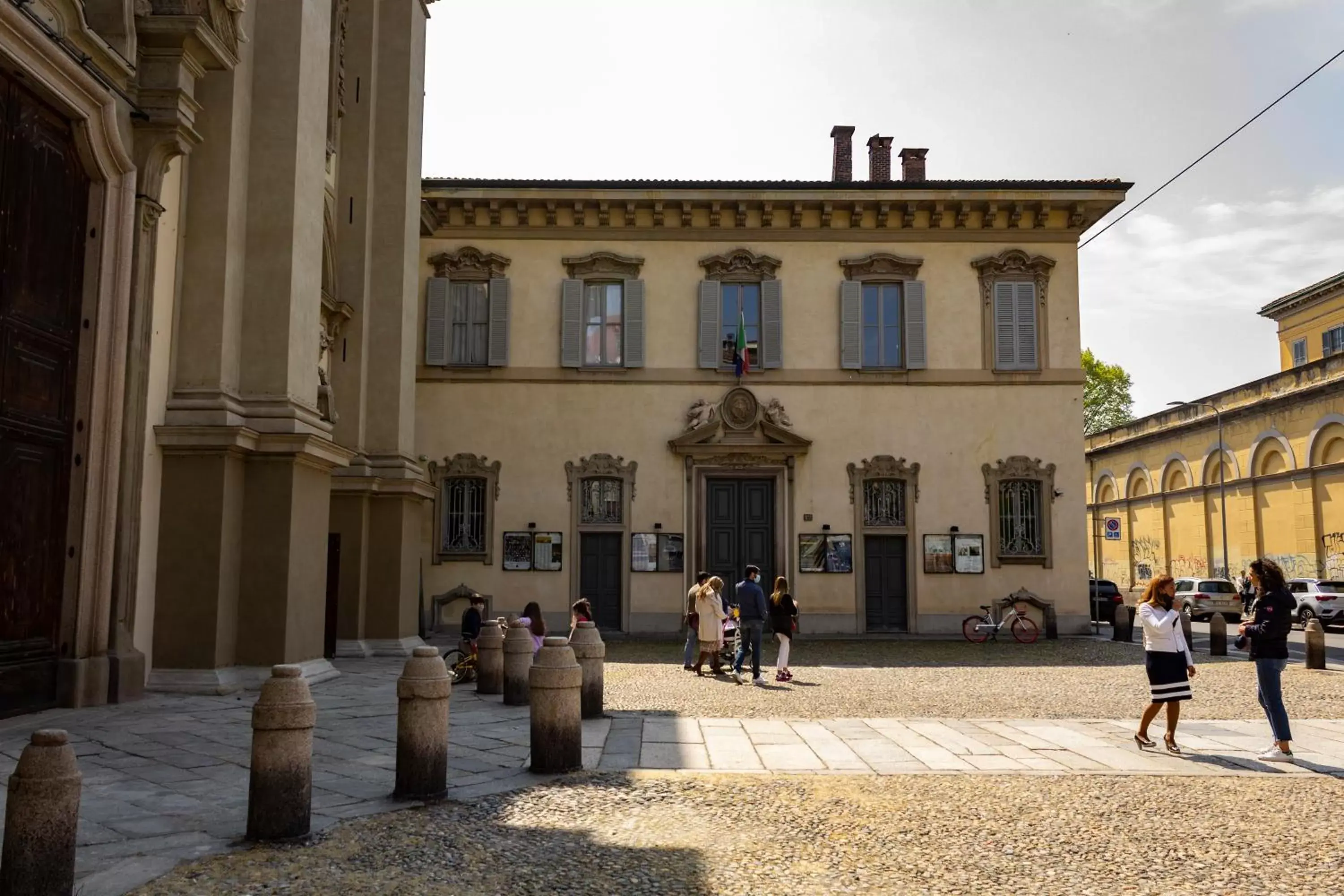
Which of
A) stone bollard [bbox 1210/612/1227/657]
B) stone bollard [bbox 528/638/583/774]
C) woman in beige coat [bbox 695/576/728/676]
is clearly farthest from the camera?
stone bollard [bbox 1210/612/1227/657]

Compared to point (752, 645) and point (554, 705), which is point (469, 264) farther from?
point (554, 705)

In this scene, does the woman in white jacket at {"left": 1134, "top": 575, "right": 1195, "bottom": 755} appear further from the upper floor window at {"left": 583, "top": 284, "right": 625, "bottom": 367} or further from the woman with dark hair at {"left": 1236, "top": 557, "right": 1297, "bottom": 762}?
the upper floor window at {"left": 583, "top": 284, "right": 625, "bottom": 367}

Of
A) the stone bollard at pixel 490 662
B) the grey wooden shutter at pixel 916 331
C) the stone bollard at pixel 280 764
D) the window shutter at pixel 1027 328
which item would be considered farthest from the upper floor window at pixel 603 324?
the stone bollard at pixel 280 764

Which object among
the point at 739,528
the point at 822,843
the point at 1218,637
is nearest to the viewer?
the point at 822,843

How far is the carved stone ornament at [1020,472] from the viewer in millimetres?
23203

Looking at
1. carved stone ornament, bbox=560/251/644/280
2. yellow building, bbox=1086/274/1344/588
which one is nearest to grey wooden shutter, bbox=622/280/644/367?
carved stone ornament, bbox=560/251/644/280

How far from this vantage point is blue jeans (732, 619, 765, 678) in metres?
14.8

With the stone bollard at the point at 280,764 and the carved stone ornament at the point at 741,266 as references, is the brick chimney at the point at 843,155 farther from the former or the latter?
the stone bollard at the point at 280,764

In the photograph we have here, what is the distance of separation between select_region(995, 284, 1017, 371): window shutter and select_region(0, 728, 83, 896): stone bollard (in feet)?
71.0

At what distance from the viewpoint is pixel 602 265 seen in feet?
77.9

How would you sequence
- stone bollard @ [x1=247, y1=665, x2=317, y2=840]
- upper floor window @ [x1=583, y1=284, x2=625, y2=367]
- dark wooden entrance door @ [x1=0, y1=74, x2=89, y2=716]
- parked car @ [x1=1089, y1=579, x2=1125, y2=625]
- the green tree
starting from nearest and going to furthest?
stone bollard @ [x1=247, y1=665, x2=317, y2=840] < dark wooden entrance door @ [x1=0, y1=74, x2=89, y2=716] < upper floor window @ [x1=583, y1=284, x2=625, y2=367] < parked car @ [x1=1089, y1=579, x2=1125, y2=625] < the green tree

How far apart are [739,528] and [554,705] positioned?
52.0 feet

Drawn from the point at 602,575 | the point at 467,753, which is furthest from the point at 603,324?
the point at 467,753

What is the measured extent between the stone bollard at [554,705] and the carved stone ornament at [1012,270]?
18.6m
